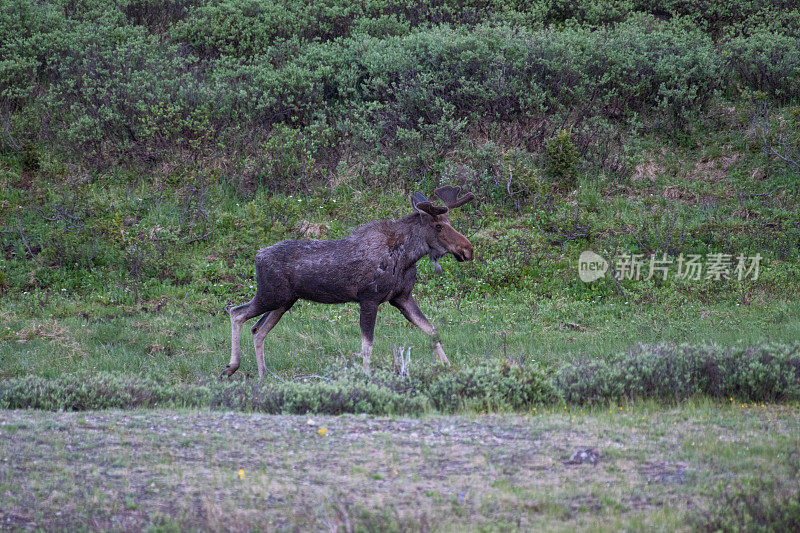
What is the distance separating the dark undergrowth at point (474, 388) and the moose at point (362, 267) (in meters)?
1.60

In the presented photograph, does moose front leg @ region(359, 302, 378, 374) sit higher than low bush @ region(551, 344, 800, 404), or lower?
lower

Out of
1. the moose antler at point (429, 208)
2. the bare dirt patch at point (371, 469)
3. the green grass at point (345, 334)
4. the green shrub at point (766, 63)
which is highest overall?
the green shrub at point (766, 63)

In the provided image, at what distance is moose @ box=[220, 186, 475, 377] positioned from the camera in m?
10.2

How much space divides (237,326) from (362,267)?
1.92 metres

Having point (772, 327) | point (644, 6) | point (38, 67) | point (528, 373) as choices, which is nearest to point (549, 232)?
point (772, 327)

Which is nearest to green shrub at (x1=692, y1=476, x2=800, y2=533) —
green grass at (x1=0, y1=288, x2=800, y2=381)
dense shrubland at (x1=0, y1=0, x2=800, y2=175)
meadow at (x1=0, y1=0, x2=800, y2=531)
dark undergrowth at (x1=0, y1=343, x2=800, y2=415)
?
meadow at (x1=0, y1=0, x2=800, y2=531)

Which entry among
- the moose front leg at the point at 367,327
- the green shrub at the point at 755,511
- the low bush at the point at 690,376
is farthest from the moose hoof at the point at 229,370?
the green shrub at the point at 755,511

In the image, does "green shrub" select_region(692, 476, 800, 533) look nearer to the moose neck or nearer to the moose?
the moose

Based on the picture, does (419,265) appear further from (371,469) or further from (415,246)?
(371,469)

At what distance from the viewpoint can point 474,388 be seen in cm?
805

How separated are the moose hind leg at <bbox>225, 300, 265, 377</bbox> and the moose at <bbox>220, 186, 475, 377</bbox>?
1 centimetres

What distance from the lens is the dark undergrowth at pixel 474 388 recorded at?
790cm

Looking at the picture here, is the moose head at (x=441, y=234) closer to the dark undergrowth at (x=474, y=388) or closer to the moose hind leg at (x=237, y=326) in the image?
the dark undergrowth at (x=474, y=388)

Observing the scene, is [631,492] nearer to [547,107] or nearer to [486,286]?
[486,286]
